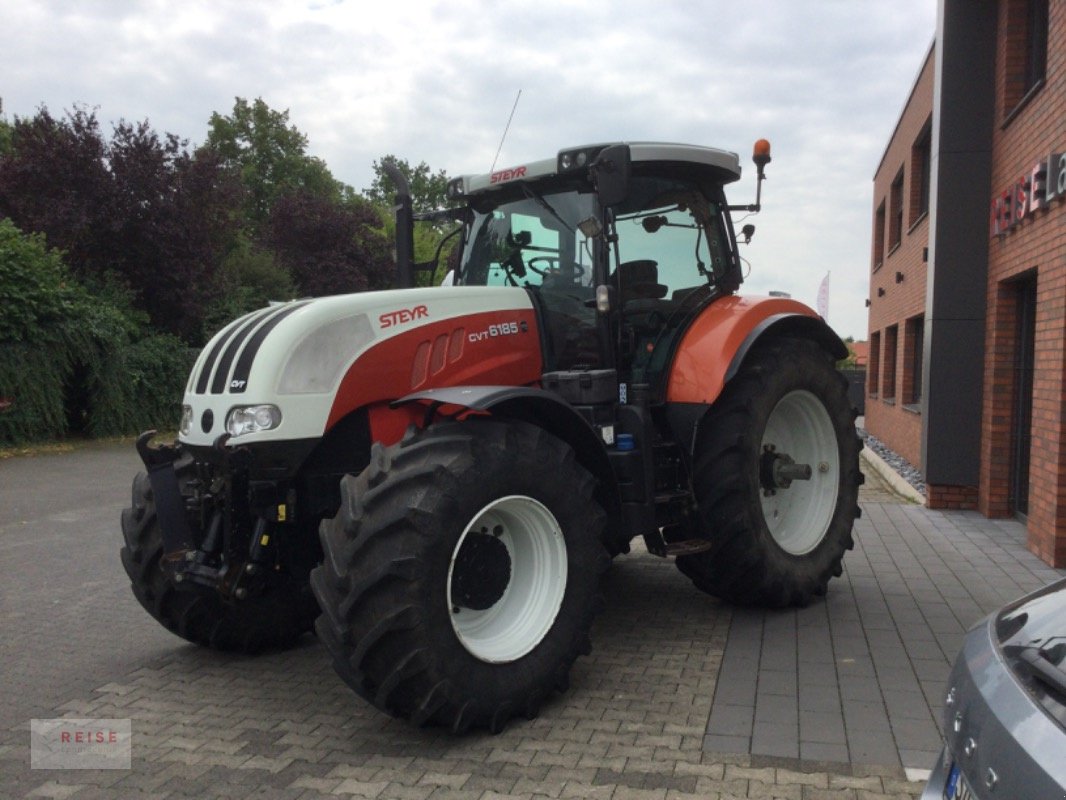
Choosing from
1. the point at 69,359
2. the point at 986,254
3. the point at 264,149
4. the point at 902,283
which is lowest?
the point at 69,359

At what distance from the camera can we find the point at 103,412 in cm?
1738

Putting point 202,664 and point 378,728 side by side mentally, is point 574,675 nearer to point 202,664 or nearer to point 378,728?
point 378,728

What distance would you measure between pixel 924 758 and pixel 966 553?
4093mm

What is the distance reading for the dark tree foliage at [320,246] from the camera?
35531 mm

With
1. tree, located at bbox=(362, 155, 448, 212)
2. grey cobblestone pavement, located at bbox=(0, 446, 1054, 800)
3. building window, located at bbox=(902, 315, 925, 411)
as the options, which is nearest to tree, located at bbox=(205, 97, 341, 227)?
tree, located at bbox=(362, 155, 448, 212)

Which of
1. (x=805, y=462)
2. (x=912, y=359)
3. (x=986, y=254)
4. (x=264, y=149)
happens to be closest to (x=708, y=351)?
(x=805, y=462)

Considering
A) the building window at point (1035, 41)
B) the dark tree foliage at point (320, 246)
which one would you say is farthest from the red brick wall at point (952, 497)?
the dark tree foliage at point (320, 246)

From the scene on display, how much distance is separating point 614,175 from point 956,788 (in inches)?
124

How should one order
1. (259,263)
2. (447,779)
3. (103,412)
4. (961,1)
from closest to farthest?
(447,779)
(961,1)
(103,412)
(259,263)

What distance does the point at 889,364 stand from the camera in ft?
57.4

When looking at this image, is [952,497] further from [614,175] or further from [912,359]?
[614,175]

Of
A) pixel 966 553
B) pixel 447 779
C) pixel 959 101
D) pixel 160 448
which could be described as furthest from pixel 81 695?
pixel 959 101

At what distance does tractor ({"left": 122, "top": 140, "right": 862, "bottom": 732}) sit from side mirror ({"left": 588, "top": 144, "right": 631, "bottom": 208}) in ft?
0.03

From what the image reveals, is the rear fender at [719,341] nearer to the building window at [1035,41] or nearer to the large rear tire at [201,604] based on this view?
the large rear tire at [201,604]
